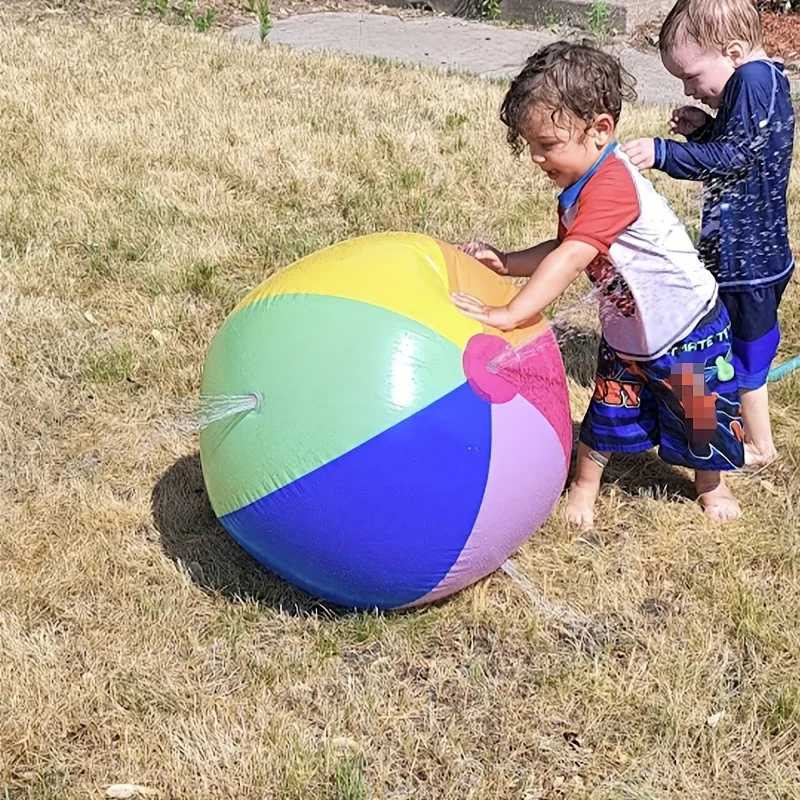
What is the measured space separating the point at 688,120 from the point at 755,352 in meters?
0.84

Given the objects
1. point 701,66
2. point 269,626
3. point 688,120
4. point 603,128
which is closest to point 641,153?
point 603,128

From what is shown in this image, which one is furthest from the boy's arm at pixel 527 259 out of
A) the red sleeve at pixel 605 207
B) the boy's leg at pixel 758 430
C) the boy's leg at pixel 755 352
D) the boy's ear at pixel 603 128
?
the boy's leg at pixel 758 430

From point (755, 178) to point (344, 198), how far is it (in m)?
2.99

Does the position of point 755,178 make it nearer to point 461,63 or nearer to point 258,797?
point 258,797

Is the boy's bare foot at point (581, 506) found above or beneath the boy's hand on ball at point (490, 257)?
beneath

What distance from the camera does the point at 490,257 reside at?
3.33 metres

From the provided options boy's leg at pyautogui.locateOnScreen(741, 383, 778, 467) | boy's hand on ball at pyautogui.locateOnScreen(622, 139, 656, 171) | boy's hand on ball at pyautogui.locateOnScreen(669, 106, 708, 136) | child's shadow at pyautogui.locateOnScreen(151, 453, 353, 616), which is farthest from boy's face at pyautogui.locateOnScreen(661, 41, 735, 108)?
child's shadow at pyautogui.locateOnScreen(151, 453, 353, 616)

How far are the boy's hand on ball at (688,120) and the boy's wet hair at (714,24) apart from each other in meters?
0.34

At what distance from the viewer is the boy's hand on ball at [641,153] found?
123 inches

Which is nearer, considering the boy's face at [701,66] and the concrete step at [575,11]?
the boy's face at [701,66]

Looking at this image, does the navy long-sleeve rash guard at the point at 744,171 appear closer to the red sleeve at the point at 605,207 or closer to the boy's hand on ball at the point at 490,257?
the red sleeve at the point at 605,207

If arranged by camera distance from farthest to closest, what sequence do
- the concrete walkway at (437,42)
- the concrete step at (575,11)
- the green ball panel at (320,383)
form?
the concrete step at (575,11), the concrete walkway at (437,42), the green ball panel at (320,383)

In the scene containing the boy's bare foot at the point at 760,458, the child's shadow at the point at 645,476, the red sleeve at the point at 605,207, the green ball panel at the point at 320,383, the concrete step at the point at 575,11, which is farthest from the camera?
the concrete step at the point at 575,11

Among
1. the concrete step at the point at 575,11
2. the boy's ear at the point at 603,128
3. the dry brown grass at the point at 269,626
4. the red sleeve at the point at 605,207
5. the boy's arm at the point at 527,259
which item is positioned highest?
the concrete step at the point at 575,11
